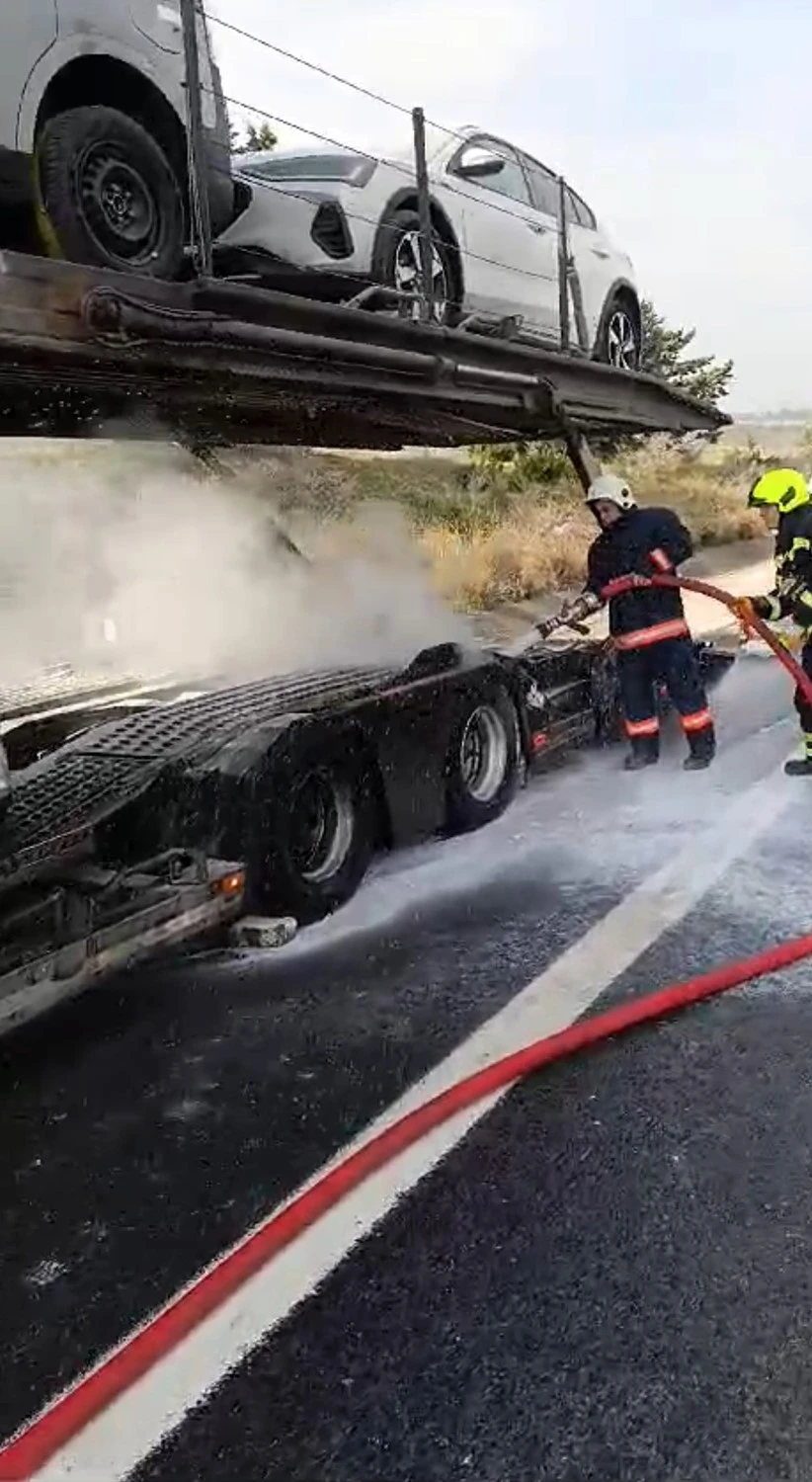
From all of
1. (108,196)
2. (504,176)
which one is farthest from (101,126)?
(504,176)

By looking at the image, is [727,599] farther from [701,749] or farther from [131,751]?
[131,751]

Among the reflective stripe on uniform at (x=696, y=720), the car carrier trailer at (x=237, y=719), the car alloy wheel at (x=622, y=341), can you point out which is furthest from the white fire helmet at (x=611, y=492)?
the car alloy wheel at (x=622, y=341)

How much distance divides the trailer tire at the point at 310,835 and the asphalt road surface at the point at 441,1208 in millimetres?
154

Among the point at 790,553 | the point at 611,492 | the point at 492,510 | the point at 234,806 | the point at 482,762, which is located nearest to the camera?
the point at 234,806

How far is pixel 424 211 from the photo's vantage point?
19.2ft

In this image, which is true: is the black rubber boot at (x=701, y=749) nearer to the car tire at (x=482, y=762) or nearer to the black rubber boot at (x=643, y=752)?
the black rubber boot at (x=643, y=752)

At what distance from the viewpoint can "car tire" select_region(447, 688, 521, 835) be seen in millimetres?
6039

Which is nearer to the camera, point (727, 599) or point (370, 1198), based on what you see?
point (370, 1198)

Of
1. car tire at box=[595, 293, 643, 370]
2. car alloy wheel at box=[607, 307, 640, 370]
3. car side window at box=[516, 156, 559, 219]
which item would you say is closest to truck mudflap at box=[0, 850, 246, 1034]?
car side window at box=[516, 156, 559, 219]

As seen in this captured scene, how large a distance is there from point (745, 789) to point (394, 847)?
85.4 inches

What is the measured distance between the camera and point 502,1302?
2.66 metres

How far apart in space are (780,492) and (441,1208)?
207 inches

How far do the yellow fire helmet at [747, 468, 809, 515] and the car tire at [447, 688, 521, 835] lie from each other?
1.93 meters

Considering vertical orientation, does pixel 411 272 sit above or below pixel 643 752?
above
